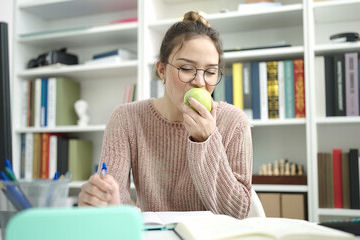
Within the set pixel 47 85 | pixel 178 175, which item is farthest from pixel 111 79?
pixel 178 175

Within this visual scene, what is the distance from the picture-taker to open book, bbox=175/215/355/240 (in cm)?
60

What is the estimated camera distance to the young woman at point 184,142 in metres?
1.15

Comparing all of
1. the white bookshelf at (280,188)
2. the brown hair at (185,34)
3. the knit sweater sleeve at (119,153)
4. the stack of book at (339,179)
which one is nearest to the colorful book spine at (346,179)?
the stack of book at (339,179)

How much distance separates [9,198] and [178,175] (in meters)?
0.86

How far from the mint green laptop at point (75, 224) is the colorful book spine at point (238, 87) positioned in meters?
1.77

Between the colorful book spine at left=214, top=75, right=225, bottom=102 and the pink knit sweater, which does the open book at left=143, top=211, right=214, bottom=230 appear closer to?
the pink knit sweater

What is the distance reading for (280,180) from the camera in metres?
2.08

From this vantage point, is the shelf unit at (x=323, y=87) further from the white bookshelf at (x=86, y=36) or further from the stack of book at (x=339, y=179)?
the white bookshelf at (x=86, y=36)

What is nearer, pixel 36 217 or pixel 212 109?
pixel 36 217

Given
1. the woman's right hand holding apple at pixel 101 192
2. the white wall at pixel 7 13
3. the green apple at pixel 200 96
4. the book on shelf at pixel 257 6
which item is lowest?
the woman's right hand holding apple at pixel 101 192

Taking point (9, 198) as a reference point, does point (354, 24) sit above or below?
above

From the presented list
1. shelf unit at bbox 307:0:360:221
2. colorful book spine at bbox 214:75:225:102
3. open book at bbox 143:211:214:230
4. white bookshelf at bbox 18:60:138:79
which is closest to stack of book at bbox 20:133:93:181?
white bookshelf at bbox 18:60:138:79

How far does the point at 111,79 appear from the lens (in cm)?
271

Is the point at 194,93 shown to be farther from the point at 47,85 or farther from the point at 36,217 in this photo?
the point at 47,85
